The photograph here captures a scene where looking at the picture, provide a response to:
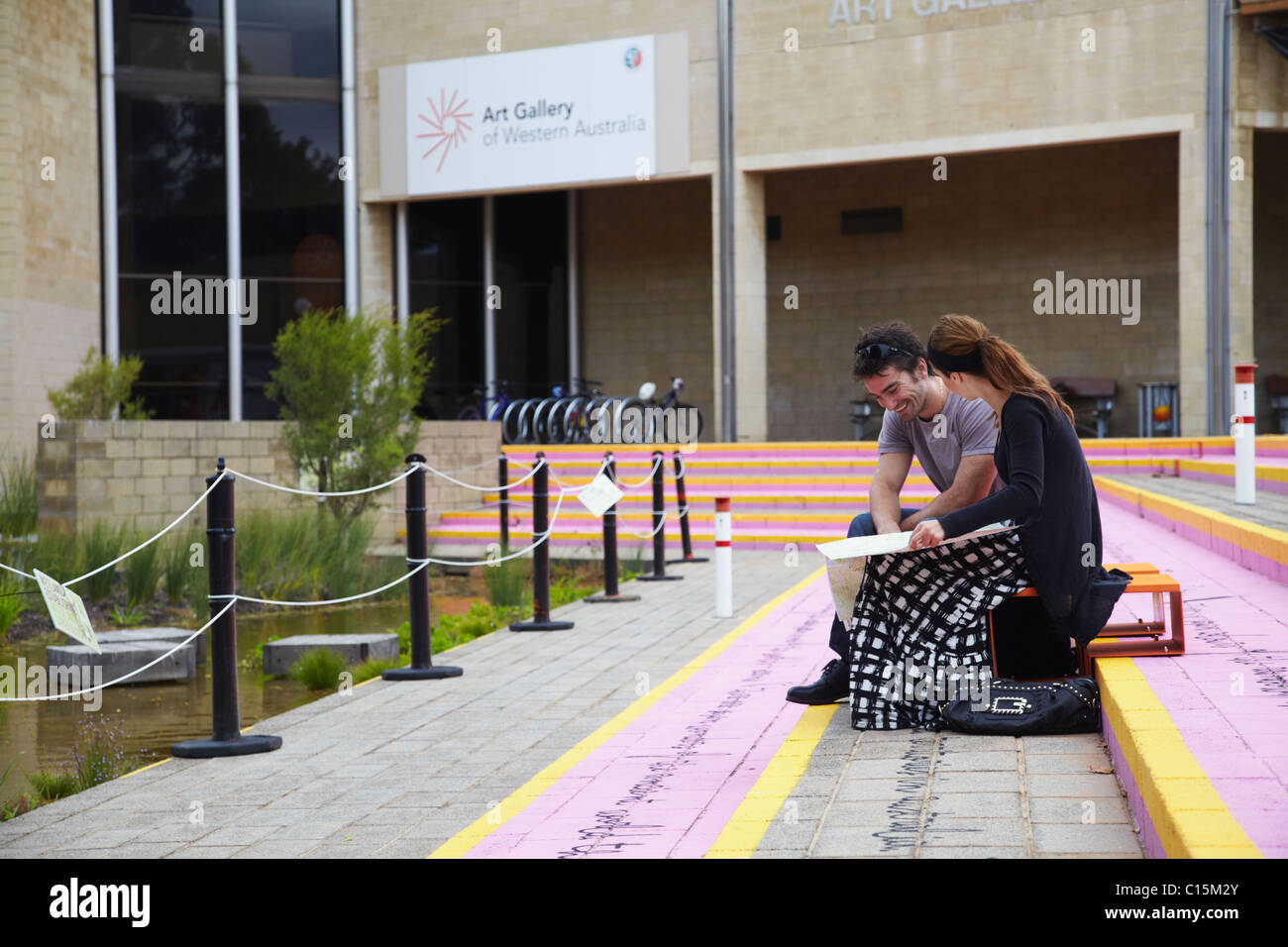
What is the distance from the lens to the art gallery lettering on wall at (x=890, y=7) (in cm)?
1980

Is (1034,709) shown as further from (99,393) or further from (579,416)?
(579,416)

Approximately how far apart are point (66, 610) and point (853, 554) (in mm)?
2505

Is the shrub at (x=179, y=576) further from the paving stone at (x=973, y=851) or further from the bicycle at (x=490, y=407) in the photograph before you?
the bicycle at (x=490, y=407)

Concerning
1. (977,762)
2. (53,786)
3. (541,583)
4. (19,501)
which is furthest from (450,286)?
(977,762)

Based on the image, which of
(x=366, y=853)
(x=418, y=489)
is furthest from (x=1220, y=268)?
(x=366, y=853)

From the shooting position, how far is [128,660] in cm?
772

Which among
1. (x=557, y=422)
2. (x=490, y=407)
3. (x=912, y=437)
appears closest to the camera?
(x=912, y=437)

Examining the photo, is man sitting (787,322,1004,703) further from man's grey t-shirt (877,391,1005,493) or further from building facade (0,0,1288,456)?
building facade (0,0,1288,456)

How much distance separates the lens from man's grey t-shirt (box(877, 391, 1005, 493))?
4.73 m

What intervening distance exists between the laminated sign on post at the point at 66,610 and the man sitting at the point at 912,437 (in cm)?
256

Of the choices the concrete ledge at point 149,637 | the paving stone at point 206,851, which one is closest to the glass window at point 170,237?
the concrete ledge at point 149,637

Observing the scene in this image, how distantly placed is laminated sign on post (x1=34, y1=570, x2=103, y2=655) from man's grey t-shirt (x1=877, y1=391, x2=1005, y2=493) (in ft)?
8.98
